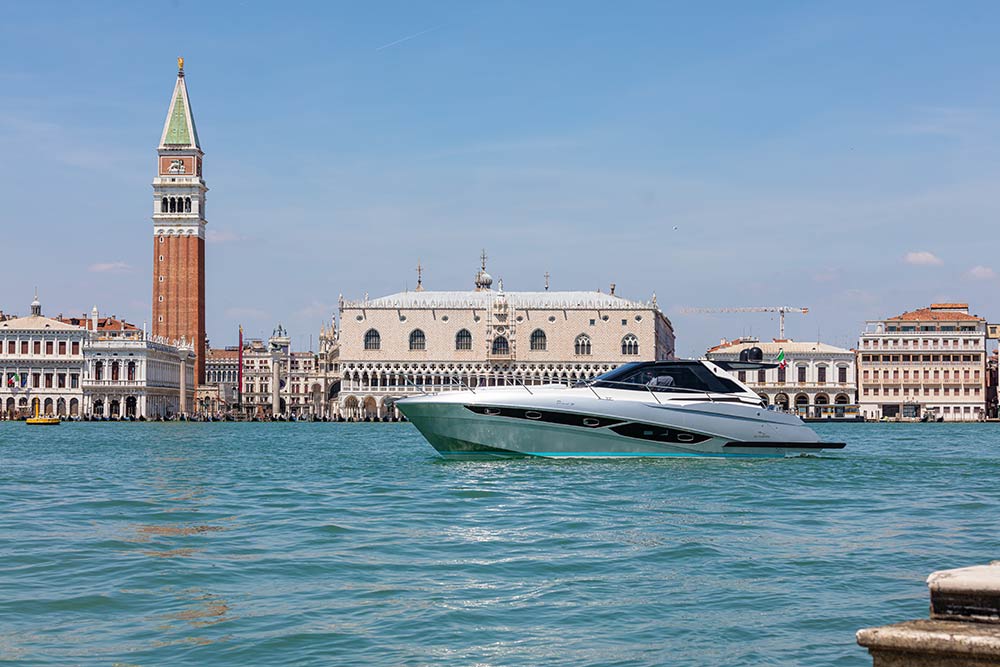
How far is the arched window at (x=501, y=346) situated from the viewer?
378ft

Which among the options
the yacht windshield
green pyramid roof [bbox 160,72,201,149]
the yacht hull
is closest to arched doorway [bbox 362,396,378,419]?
green pyramid roof [bbox 160,72,201,149]

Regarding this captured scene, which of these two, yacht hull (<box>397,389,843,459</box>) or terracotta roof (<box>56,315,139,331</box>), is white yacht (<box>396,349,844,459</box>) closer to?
yacht hull (<box>397,389,843,459</box>)

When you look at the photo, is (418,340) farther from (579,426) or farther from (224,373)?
(579,426)

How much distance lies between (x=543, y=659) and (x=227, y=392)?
508 feet

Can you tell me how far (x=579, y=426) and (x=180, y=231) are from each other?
9961 centimetres

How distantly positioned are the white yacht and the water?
396 centimetres

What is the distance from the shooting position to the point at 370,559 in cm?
1244

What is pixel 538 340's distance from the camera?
379 ft

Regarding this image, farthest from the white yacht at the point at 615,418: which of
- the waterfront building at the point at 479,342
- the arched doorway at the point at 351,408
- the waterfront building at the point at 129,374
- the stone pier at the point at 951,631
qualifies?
the waterfront building at the point at 129,374

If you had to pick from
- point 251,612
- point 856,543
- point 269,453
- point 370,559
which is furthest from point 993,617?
point 269,453

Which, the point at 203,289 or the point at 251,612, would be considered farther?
the point at 203,289

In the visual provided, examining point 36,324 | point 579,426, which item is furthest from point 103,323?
point 579,426

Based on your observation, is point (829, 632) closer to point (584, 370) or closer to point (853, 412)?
point (584, 370)

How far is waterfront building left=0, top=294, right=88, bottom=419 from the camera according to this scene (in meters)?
118
